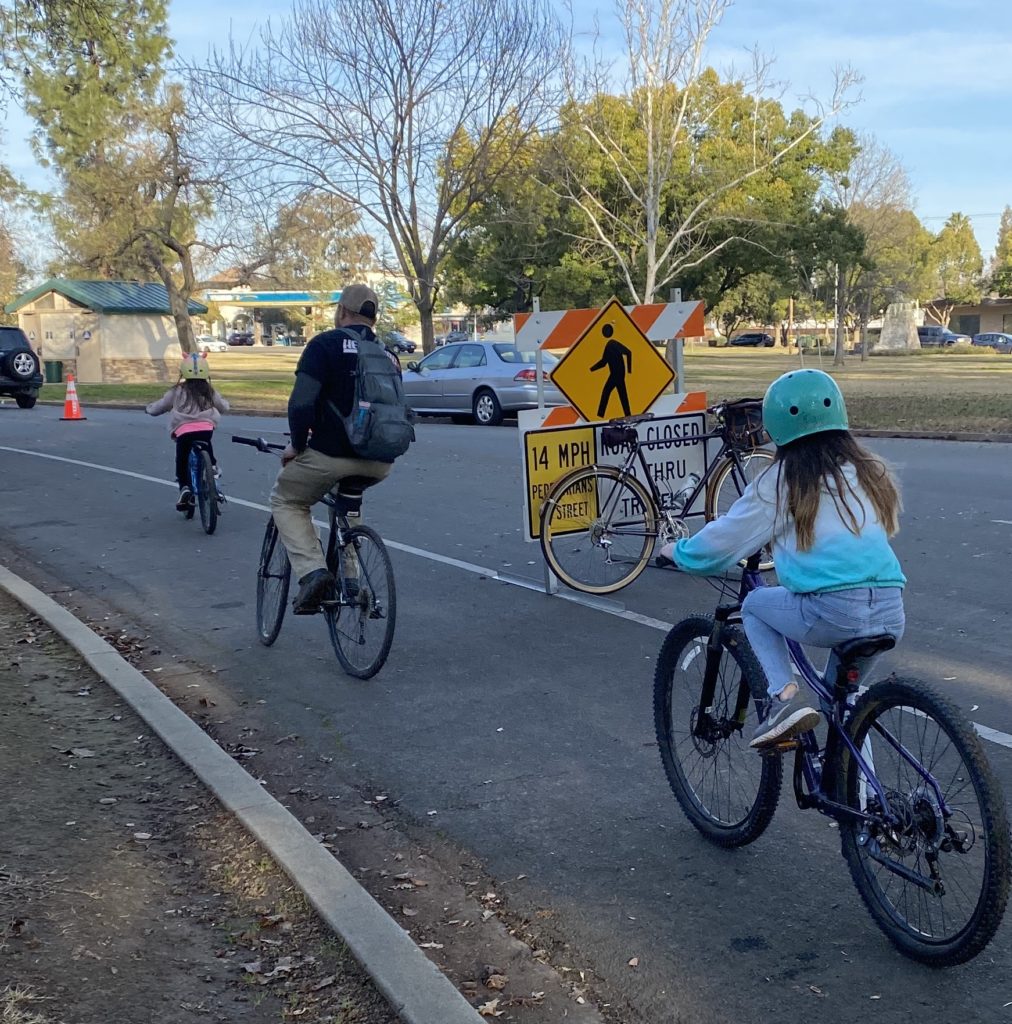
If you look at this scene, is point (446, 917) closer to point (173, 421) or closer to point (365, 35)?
point (173, 421)

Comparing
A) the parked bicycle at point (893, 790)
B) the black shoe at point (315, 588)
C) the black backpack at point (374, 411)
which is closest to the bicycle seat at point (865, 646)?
the parked bicycle at point (893, 790)

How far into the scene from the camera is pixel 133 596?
8719 mm

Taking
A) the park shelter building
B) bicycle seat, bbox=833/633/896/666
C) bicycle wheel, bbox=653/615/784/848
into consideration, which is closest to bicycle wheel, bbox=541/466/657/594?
bicycle wheel, bbox=653/615/784/848

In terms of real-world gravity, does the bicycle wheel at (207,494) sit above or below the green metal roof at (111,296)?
below

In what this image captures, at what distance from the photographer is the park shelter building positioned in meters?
44.2

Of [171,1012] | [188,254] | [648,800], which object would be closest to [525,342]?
[648,800]

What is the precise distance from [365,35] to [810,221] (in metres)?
22.8

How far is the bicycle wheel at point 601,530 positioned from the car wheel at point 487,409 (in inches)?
573

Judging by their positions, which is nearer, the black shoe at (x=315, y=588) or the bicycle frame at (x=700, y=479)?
the black shoe at (x=315, y=588)

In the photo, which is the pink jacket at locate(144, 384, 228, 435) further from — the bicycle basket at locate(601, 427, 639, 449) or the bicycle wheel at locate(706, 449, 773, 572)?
the bicycle wheel at locate(706, 449, 773, 572)

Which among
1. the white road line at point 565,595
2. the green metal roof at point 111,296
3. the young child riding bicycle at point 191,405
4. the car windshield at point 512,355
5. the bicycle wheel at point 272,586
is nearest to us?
the white road line at point 565,595

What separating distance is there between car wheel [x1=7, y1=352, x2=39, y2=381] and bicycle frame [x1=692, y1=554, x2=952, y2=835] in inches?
1114

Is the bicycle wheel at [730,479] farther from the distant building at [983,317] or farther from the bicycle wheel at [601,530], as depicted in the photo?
the distant building at [983,317]

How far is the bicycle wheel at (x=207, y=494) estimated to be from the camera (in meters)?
11.0
